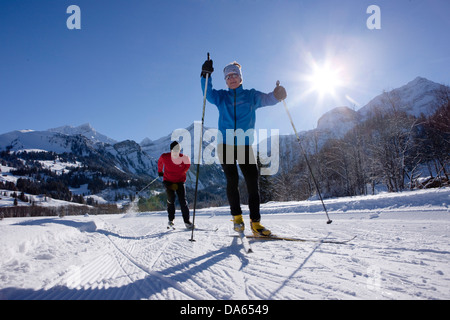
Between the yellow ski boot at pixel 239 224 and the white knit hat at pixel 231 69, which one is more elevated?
the white knit hat at pixel 231 69

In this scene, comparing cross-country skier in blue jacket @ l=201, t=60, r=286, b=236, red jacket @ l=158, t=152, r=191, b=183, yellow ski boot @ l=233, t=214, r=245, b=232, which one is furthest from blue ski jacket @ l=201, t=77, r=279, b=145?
red jacket @ l=158, t=152, r=191, b=183

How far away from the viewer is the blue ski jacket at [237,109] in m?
3.01

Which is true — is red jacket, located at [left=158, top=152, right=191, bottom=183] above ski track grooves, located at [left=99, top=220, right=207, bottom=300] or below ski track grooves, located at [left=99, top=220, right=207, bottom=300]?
above

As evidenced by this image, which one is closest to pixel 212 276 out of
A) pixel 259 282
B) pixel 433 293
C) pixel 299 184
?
pixel 259 282

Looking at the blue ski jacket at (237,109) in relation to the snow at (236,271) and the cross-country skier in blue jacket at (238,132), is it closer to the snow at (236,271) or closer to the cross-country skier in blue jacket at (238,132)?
the cross-country skier in blue jacket at (238,132)

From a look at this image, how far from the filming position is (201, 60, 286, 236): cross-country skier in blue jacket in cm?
286

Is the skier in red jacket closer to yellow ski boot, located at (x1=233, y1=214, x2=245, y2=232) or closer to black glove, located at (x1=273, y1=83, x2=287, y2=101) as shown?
yellow ski boot, located at (x1=233, y1=214, x2=245, y2=232)

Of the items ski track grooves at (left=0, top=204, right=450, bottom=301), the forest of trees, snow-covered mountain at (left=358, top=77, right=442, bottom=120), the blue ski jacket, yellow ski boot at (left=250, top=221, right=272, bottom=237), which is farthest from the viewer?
snow-covered mountain at (left=358, top=77, right=442, bottom=120)

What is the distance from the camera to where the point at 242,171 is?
2.92 m

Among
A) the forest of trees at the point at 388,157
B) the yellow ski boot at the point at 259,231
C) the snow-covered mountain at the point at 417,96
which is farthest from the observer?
the snow-covered mountain at the point at 417,96

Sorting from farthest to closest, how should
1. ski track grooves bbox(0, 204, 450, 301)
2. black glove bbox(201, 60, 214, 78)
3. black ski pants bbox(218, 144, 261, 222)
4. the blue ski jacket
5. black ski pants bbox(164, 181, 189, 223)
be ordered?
1. black ski pants bbox(164, 181, 189, 223)
2. black glove bbox(201, 60, 214, 78)
3. the blue ski jacket
4. black ski pants bbox(218, 144, 261, 222)
5. ski track grooves bbox(0, 204, 450, 301)

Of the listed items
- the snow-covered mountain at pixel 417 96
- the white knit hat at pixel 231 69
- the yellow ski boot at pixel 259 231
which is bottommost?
the yellow ski boot at pixel 259 231

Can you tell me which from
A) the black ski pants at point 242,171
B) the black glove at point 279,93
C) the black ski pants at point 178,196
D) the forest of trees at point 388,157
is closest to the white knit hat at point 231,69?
the black glove at point 279,93

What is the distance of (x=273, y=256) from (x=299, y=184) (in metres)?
38.5
